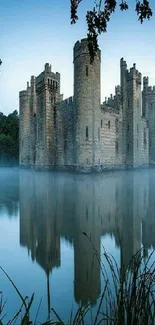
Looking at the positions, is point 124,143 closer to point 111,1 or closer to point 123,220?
point 123,220

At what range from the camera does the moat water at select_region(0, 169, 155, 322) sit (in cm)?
309

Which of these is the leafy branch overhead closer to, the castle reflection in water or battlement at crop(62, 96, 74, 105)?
the castle reflection in water

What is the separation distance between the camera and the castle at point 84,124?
894 inches

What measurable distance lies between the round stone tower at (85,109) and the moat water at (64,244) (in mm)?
12864

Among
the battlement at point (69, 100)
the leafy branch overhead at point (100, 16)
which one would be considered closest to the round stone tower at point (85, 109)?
the battlement at point (69, 100)

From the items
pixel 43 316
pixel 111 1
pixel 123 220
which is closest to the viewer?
pixel 111 1

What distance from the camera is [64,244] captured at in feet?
16.8

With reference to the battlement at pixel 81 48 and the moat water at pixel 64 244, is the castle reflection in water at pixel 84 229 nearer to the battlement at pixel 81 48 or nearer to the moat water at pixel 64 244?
the moat water at pixel 64 244

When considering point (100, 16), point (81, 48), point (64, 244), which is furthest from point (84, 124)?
point (100, 16)

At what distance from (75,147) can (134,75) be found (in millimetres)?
13734

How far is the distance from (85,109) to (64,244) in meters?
18.8

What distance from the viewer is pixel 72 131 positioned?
25688mm

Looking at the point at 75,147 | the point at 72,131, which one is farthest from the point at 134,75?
the point at 75,147

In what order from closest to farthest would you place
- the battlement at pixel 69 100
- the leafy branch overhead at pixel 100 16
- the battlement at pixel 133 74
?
1. the leafy branch overhead at pixel 100 16
2. the battlement at pixel 69 100
3. the battlement at pixel 133 74
